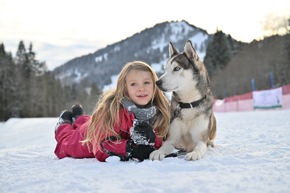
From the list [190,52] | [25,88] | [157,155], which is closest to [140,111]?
[157,155]

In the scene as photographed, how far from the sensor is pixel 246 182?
198 cm

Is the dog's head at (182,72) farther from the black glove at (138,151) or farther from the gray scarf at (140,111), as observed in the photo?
the black glove at (138,151)

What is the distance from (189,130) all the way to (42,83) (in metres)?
56.0

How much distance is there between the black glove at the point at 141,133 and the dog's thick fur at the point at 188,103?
0.29 meters

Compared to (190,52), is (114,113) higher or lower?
lower

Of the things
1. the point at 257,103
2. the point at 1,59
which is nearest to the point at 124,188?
the point at 257,103

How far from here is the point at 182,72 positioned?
3867 millimetres

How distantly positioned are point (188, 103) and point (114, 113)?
89cm

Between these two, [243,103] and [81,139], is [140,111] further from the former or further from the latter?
[243,103]

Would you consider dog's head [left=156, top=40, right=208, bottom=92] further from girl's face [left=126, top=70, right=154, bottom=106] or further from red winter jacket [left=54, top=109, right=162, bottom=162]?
red winter jacket [left=54, top=109, right=162, bottom=162]

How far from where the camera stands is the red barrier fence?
51.9 feet

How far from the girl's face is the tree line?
Result: 40014 millimetres

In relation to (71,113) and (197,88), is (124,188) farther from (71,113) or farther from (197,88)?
(71,113)

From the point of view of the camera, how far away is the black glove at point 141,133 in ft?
10.1
